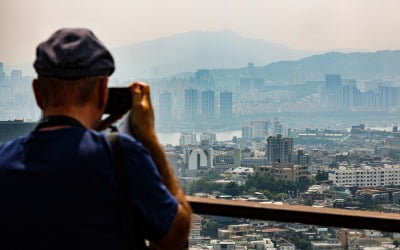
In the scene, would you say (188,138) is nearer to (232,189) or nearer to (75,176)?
(232,189)

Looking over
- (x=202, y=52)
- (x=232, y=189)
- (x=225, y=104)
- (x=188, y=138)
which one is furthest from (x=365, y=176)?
(x=202, y=52)

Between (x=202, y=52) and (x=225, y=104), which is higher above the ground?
(x=202, y=52)

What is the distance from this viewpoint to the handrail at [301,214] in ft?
5.66

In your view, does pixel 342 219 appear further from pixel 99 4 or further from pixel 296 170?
pixel 99 4

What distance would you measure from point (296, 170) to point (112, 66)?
2.12 m

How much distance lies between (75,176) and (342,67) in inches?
229

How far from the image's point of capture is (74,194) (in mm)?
984

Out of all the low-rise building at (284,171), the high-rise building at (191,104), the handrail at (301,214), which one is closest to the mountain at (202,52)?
the high-rise building at (191,104)

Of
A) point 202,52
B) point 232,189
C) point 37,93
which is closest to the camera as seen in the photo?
point 37,93

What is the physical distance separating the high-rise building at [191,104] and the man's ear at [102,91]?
393cm

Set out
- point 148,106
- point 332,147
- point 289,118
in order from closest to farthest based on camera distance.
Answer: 1. point 148,106
2. point 332,147
3. point 289,118

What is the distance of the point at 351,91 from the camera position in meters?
5.98

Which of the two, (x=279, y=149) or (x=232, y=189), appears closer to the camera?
(x=232, y=189)

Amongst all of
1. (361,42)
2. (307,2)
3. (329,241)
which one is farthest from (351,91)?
(329,241)
